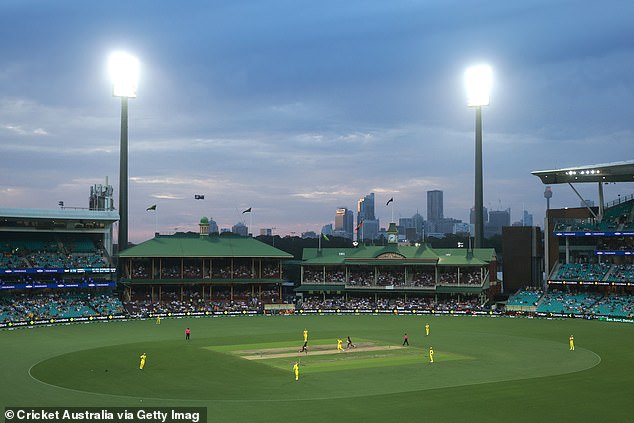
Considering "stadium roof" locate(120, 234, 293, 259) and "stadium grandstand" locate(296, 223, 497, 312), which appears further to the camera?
"stadium grandstand" locate(296, 223, 497, 312)

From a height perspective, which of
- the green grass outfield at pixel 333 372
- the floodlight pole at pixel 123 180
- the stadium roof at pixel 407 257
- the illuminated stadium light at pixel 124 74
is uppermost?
the illuminated stadium light at pixel 124 74

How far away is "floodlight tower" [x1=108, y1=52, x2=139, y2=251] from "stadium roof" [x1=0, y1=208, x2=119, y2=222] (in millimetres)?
6056

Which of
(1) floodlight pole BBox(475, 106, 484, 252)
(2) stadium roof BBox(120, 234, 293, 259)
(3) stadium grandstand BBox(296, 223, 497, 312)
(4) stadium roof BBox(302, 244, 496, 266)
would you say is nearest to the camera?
(2) stadium roof BBox(120, 234, 293, 259)

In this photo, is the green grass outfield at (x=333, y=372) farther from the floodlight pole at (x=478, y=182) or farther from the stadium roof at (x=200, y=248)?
the floodlight pole at (x=478, y=182)

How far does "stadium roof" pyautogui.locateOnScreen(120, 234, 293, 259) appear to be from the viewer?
9706cm

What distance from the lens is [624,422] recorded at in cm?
3250

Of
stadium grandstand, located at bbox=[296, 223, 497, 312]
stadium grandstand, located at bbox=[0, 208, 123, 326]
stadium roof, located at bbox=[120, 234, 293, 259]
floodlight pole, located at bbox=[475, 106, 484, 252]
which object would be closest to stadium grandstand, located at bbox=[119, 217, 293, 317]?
stadium roof, located at bbox=[120, 234, 293, 259]

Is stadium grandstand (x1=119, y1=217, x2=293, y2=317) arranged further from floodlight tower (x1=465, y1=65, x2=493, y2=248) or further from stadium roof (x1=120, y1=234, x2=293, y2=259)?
floodlight tower (x1=465, y1=65, x2=493, y2=248)

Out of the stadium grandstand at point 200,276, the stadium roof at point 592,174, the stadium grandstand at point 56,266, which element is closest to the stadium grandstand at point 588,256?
the stadium roof at point 592,174

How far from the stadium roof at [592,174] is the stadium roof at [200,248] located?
117ft

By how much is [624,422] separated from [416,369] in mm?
16149

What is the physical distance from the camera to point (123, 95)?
9994 centimetres

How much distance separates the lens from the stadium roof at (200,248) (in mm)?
97062

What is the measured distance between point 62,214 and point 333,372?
58.0 m
